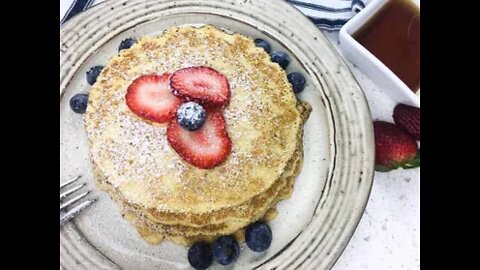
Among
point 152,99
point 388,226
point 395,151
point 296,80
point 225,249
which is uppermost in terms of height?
point 152,99

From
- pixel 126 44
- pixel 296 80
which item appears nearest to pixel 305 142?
pixel 296 80

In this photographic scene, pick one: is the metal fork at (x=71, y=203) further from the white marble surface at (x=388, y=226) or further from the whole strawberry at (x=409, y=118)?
the whole strawberry at (x=409, y=118)

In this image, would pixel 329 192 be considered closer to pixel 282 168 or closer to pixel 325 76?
pixel 282 168

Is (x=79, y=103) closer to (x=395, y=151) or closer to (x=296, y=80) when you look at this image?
(x=296, y=80)

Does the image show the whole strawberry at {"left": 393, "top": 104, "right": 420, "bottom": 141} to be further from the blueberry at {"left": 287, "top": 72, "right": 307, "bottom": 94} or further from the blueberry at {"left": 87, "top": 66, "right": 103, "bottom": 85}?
the blueberry at {"left": 87, "top": 66, "right": 103, "bottom": 85}

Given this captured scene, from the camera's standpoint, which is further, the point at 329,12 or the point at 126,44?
the point at 329,12
